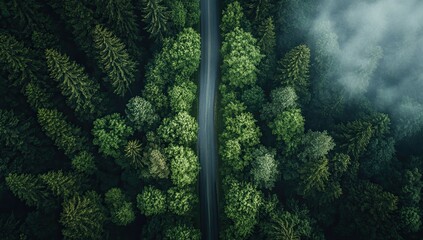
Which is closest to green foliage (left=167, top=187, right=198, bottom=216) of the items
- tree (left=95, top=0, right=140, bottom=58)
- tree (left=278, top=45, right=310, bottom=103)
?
tree (left=95, top=0, right=140, bottom=58)

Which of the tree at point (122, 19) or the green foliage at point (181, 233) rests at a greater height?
the tree at point (122, 19)

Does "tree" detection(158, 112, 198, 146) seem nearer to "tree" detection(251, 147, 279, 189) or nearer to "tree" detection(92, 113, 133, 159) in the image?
"tree" detection(92, 113, 133, 159)

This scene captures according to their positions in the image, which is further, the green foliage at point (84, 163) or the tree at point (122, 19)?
the green foliage at point (84, 163)

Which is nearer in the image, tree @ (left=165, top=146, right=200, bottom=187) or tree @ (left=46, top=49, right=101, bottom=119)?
tree @ (left=46, top=49, right=101, bottom=119)

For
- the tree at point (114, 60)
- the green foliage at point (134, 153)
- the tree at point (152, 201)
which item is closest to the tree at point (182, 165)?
the tree at point (152, 201)

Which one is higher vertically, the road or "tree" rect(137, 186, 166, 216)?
the road

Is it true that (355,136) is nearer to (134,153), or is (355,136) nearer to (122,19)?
(134,153)

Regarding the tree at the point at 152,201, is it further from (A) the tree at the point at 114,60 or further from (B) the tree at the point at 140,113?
(A) the tree at the point at 114,60
